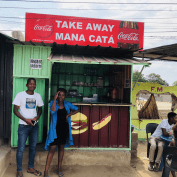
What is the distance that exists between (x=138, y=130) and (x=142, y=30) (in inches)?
173

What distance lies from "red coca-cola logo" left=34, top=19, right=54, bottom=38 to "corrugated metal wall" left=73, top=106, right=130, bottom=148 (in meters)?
3.93

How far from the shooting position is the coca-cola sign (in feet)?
21.1

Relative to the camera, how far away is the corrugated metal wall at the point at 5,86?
406cm

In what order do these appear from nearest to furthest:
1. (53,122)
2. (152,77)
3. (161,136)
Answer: (53,122) → (161,136) → (152,77)

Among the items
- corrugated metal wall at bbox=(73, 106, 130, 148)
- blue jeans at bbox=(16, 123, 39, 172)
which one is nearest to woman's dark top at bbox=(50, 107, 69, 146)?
blue jeans at bbox=(16, 123, 39, 172)

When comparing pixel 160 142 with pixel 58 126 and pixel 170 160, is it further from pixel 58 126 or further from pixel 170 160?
pixel 58 126

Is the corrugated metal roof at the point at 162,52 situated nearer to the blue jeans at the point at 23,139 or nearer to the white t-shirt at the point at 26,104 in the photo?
the white t-shirt at the point at 26,104

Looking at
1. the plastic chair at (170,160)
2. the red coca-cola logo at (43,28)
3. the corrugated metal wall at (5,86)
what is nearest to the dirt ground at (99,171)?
the plastic chair at (170,160)

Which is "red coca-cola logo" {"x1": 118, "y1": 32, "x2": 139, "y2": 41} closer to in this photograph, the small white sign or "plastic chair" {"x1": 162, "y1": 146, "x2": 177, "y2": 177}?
the small white sign

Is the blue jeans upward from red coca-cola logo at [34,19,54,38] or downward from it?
downward

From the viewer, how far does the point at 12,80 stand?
13.5ft

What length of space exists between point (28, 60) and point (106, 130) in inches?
105

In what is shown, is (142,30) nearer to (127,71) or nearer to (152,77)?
(127,71)

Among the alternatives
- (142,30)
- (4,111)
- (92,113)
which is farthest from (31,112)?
(142,30)
